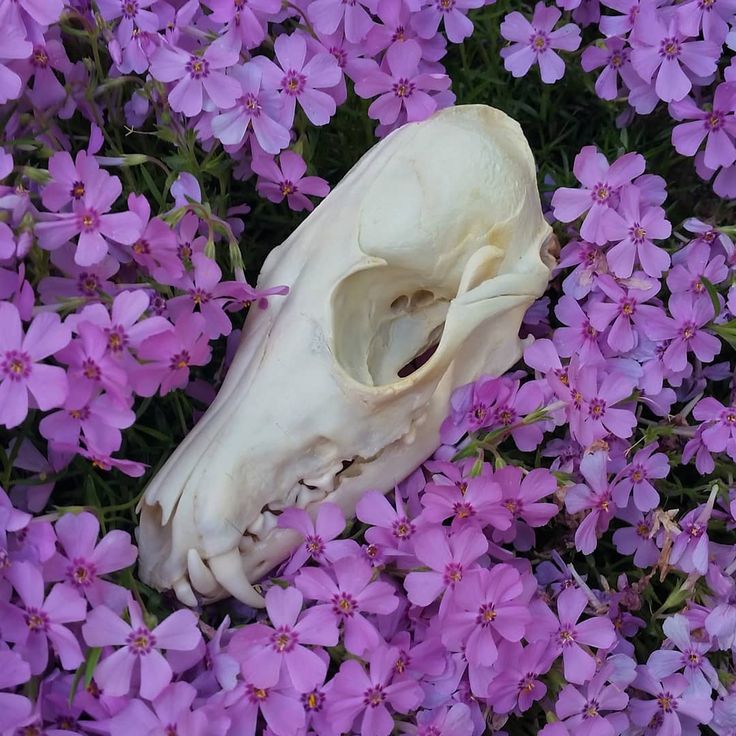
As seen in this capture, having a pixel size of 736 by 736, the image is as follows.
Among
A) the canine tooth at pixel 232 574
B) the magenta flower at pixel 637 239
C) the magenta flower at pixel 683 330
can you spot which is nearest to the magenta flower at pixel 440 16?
the magenta flower at pixel 637 239

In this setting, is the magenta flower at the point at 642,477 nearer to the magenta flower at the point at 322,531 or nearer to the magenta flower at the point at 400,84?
the magenta flower at the point at 322,531

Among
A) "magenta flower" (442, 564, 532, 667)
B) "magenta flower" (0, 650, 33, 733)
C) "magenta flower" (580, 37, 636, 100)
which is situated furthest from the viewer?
"magenta flower" (580, 37, 636, 100)

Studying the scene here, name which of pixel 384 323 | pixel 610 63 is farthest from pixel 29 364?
pixel 610 63

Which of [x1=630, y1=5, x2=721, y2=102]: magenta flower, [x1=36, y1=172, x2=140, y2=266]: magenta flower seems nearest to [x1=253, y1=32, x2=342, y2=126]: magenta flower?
[x1=36, y1=172, x2=140, y2=266]: magenta flower

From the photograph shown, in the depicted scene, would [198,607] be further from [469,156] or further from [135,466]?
[469,156]

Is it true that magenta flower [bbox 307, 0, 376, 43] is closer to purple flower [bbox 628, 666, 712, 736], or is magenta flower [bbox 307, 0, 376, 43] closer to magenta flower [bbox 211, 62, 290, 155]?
magenta flower [bbox 211, 62, 290, 155]

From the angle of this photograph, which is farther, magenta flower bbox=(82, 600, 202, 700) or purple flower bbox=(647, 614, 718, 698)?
purple flower bbox=(647, 614, 718, 698)

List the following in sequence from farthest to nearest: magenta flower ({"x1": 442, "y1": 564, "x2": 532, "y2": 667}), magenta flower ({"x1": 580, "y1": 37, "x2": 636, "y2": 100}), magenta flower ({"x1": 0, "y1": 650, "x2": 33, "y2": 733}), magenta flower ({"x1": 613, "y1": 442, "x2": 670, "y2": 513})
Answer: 1. magenta flower ({"x1": 580, "y1": 37, "x2": 636, "y2": 100})
2. magenta flower ({"x1": 613, "y1": 442, "x2": 670, "y2": 513})
3. magenta flower ({"x1": 442, "y1": 564, "x2": 532, "y2": 667})
4. magenta flower ({"x1": 0, "y1": 650, "x2": 33, "y2": 733})
